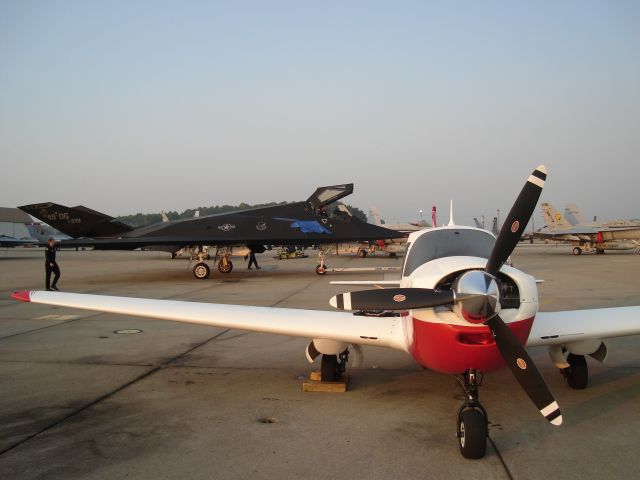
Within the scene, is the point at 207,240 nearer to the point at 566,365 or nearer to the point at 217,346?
the point at 217,346

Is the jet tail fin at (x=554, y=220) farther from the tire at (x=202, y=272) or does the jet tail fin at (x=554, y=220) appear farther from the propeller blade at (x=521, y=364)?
the propeller blade at (x=521, y=364)

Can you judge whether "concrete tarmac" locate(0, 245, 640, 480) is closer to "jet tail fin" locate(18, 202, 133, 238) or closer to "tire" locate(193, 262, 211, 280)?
"tire" locate(193, 262, 211, 280)

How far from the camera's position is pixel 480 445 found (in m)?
4.04

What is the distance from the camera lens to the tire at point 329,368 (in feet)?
19.7

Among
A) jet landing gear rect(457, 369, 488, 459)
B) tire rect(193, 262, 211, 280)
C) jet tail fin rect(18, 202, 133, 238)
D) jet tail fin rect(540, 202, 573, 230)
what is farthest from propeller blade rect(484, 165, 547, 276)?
jet tail fin rect(540, 202, 573, 230)

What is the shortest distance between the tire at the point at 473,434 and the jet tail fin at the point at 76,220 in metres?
22.0

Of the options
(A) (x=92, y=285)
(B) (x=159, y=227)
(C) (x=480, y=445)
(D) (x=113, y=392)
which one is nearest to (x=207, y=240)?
(B) (x=159, y=227)

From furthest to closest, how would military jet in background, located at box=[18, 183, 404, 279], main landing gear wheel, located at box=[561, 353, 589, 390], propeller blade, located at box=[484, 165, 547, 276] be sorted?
military jet in background, located at box=[18, 183, 404, 279] → main landing gear wheel, located at box=[561, 353, 589, 390] → propeller blade, located at box=[484, 165, 547, 276]

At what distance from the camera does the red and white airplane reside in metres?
3.91

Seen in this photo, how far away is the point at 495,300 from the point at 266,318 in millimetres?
2830

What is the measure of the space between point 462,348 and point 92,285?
58.1 ft

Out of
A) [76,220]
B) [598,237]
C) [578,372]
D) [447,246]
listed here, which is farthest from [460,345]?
[598,237]

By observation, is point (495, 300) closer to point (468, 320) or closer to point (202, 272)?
point (468, 320)

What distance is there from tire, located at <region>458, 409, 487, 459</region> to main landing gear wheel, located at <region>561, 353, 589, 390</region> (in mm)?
2418
